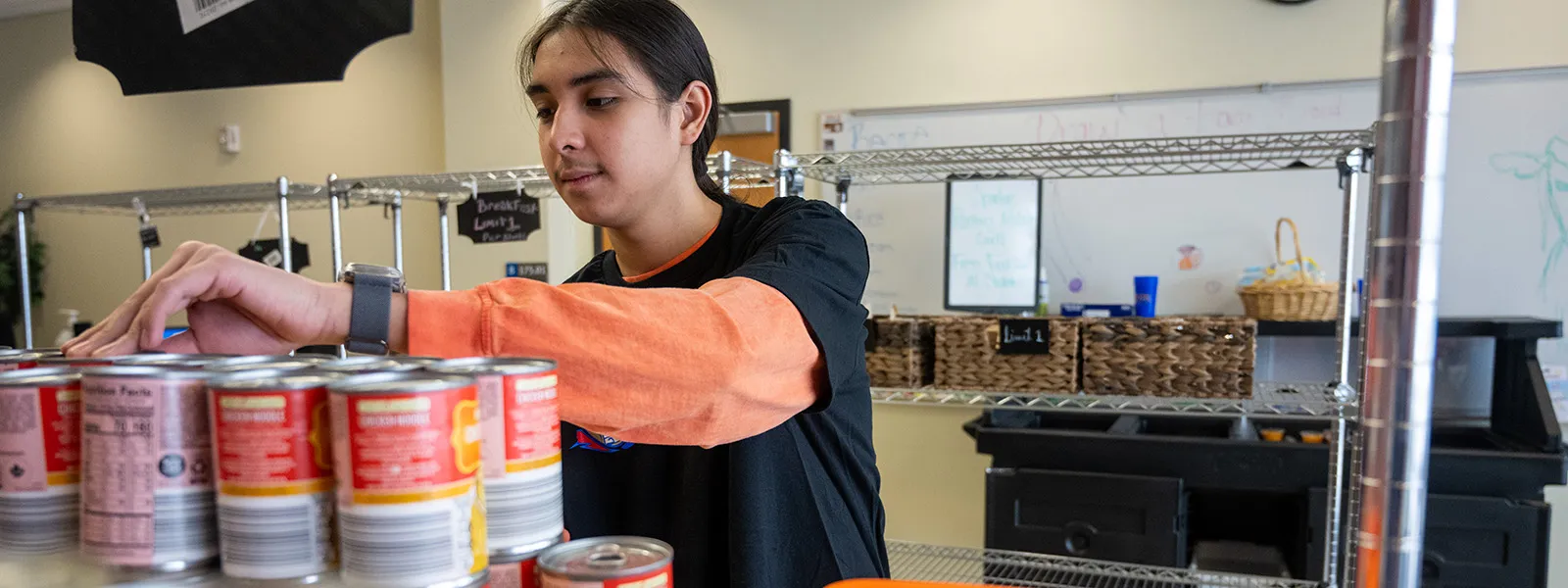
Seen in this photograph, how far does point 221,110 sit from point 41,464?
4736mm

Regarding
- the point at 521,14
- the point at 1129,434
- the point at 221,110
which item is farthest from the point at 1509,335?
the point at 221,110

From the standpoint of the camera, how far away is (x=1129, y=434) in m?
2.34

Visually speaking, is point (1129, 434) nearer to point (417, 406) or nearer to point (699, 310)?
point (699, 310)

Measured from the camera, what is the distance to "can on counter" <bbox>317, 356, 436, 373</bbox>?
0.62m

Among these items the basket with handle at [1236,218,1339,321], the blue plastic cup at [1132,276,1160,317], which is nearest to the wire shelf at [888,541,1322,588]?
the blue plastic cup at [1132,276,1160,317]

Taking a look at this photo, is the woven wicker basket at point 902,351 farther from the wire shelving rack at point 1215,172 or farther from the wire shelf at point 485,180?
the wire shelf at point 485,180

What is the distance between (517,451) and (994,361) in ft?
5.41

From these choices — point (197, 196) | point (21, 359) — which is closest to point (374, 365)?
point (21, 359)

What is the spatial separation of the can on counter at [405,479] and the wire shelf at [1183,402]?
1638 mm

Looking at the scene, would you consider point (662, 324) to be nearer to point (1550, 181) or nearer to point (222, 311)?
point (222, 311)

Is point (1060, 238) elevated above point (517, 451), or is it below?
above

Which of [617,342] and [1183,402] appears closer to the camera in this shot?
[617,342]

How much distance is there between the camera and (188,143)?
4664mm

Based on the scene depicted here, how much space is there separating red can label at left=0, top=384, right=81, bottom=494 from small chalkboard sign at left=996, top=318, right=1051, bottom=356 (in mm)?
1755
